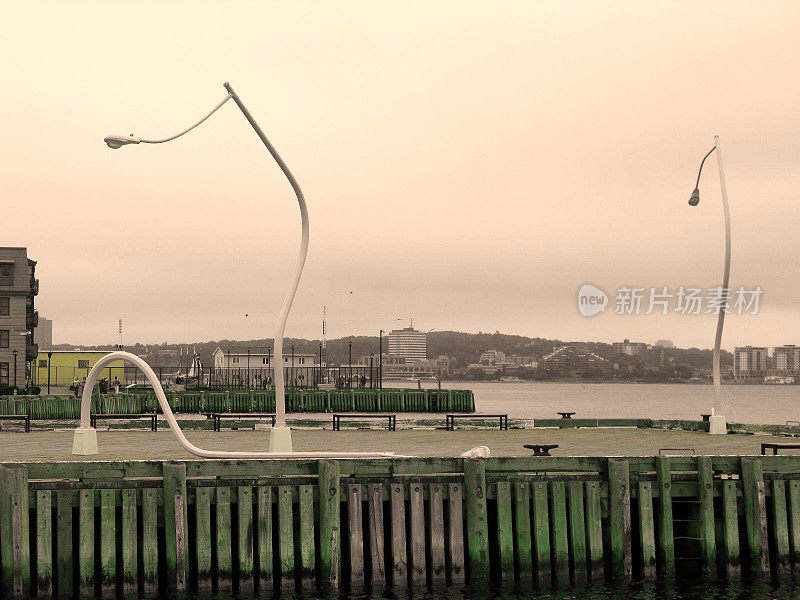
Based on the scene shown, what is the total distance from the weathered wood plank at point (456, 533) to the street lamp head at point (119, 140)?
10.4 meters

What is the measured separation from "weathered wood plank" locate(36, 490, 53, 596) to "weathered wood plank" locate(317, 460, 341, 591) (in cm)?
429

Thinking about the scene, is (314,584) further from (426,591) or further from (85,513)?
(85,513)

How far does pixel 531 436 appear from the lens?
34031 mm

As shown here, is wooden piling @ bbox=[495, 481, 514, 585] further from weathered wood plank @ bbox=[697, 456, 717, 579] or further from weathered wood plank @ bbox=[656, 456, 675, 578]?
weathered wood plank @ bbox=[697, 456, 717, 579]

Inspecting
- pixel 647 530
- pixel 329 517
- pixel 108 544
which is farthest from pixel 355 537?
pixel 647 530

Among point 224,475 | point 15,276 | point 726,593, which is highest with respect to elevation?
point 15,276

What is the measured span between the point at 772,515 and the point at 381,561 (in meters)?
7.13

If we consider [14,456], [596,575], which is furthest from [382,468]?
[14,456]

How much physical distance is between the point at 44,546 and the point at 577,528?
8.75m

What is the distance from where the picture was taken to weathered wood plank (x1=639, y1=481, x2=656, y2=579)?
17.2 m

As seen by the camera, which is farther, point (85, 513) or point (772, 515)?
point (772, 515)

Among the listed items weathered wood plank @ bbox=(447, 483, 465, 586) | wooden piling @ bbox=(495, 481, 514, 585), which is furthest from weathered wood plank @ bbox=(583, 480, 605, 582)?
weathered wood plank @ bbox=(447, 483, 465, 586)

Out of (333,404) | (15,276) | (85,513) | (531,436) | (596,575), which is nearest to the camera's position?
(85,513)

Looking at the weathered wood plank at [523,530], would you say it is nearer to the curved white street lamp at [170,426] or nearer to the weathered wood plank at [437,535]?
the weathered wood plank at [437,535]
